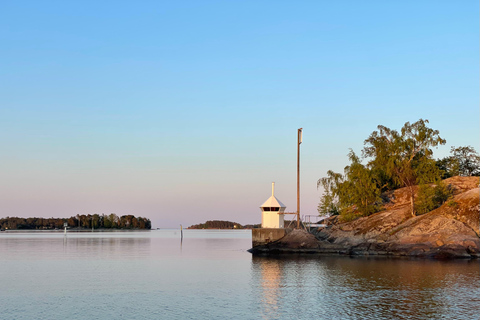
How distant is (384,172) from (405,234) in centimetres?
2423

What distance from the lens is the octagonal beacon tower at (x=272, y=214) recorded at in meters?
79.4

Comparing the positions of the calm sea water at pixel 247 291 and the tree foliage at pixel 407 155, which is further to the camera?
the tree foliage at pixel 407 155

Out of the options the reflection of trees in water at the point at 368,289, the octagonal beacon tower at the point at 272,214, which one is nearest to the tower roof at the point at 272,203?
the octagonal beacon tower at the point at 272,214

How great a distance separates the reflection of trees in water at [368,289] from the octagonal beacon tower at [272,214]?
18383mm

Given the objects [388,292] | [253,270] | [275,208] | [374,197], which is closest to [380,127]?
[374,197]

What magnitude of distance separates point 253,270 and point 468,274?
22.8 metres

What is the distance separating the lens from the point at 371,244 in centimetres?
7256

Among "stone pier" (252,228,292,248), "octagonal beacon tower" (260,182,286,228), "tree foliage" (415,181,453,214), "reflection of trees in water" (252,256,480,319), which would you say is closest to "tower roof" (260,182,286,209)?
"octagonal beacon tower" (260,182,286,228)

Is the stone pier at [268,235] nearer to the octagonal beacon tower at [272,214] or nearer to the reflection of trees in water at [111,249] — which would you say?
the octagonal beacon tower at [272,214]

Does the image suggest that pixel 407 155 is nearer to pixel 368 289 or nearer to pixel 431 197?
pixel 431 197

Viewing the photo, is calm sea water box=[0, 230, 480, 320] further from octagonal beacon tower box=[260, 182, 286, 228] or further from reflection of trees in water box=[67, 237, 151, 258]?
reflection of trees in water box=[67, 237, 151, 258]

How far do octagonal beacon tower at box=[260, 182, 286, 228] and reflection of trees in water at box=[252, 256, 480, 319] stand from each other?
18383mm

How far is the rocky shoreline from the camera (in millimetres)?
65938

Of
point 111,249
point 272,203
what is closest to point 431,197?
point 272,203
